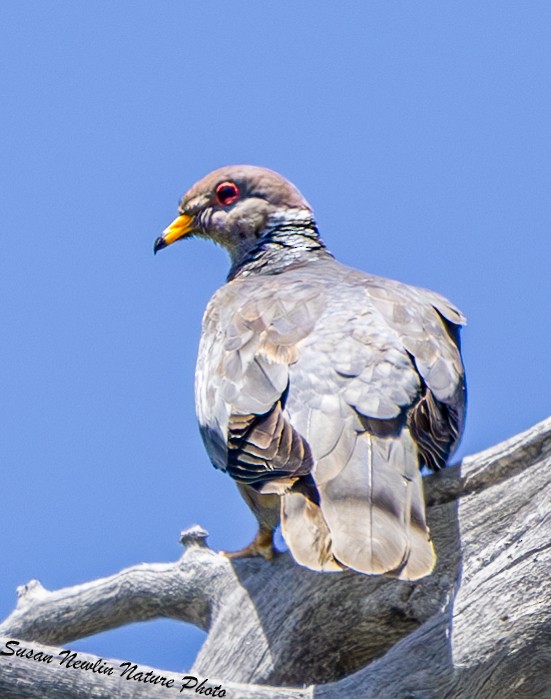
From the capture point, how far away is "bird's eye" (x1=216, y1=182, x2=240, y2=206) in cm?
714

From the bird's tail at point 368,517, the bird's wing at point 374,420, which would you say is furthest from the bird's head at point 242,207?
the bird's tail at point 368,517

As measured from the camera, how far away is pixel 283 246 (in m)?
7.03

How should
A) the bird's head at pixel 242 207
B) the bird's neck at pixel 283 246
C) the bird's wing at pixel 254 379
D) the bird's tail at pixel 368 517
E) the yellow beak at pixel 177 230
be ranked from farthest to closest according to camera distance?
the yellow beak at pixel 177 230
the bird's head at pixel 242 207
the bird's neck at pixel 283 246
the bird's wing at pixel 254 379
the bird's tail at pixel 368 517

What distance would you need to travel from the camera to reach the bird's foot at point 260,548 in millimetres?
5469

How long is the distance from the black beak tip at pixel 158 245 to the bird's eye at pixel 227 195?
1.27ft

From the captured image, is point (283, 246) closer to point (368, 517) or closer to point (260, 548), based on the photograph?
point (260, 548)

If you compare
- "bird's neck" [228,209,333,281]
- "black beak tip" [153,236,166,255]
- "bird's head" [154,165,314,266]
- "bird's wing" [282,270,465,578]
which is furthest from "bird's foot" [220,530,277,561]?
"black beak tip" [153,236,166,255]

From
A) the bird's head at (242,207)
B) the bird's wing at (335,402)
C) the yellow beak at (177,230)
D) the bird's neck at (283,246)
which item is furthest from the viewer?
the yellow beak at (177,230)

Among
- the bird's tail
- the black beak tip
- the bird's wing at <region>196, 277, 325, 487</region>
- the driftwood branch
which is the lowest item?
the driftwood branch

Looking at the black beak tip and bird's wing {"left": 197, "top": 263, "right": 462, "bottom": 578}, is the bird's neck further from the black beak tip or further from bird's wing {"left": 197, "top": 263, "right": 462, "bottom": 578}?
bird's wing {"left": 197, "top": 263, "right": 462, "bottom": 578}

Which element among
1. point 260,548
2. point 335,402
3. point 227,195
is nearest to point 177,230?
point 227,195

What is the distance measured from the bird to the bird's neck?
409 mm

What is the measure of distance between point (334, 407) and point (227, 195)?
255 cm

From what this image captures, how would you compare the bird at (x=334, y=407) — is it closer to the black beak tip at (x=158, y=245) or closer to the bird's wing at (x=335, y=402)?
the bird's wing at (x=335, y=402)
